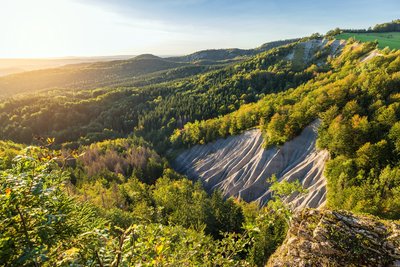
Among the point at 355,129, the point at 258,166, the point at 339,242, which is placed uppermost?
the point at 339,242

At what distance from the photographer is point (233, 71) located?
194 metres

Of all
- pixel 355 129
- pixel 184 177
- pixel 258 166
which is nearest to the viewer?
pixel 355 129

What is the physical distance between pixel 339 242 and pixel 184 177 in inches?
3183

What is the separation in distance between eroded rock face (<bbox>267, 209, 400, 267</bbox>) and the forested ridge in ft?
3.43

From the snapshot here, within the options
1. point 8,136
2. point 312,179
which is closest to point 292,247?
point 312,179

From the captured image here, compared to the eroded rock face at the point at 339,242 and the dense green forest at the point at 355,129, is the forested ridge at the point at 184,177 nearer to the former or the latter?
the dense green forest at the point at 355,129

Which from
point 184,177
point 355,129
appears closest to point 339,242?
point 355,129

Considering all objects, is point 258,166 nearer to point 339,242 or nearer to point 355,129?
point 355,129

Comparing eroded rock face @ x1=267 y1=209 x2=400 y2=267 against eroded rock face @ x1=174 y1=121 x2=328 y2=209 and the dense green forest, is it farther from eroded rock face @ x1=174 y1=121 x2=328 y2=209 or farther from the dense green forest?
eroded rock face @ x1=174 y1=121 x2=328 y2=209

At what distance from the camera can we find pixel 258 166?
7469cm

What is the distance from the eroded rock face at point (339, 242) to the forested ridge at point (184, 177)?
41.1 inches

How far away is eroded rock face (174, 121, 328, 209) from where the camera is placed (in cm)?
6034

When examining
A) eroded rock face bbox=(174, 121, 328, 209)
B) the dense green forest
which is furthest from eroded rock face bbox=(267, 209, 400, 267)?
eroded rock face bbox=(174, 121, 328, 209)

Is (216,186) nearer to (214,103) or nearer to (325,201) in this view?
(325,201)
